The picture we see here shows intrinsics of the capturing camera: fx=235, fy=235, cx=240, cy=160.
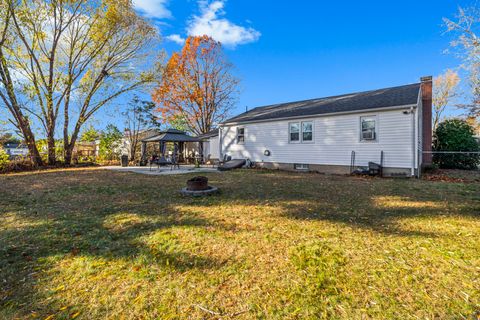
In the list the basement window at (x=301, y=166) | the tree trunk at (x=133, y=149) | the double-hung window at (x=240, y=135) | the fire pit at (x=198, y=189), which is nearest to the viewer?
the fire pit at (x=198, y=189)

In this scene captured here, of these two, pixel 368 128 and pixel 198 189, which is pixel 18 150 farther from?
pixel 368 128

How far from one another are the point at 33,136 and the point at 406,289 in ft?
61.1

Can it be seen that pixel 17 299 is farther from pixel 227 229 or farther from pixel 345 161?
pixel 345 161

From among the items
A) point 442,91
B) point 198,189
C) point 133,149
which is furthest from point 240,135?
point 442,91

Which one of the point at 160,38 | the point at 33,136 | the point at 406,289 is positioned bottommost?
the point at 406,289

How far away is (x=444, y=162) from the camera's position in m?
14.8

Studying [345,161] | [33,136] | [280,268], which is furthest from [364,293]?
[33,136]

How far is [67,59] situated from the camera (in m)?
15.7

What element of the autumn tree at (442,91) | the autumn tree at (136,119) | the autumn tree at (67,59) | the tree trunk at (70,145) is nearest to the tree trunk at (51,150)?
the autumn tree at (67,59)

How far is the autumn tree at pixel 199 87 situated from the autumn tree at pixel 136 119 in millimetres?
4128

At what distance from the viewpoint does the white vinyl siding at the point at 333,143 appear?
950 cm

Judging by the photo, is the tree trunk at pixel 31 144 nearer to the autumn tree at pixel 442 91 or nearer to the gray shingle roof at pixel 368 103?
the gray shingle roof at pixel 368 103

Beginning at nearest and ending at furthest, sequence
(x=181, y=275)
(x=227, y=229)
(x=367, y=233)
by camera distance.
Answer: (x=181, y=275) → (x=367, y=233) → (x=227, y=229)

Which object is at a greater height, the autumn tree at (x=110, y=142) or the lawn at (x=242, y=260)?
the autumn tree at (x=110, y=142)
